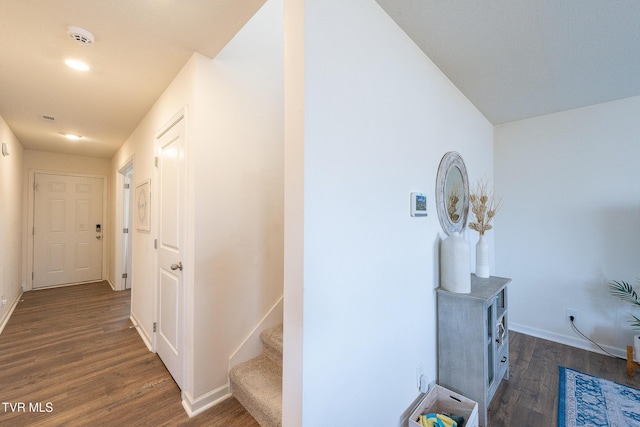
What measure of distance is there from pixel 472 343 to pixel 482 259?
0.78 metres

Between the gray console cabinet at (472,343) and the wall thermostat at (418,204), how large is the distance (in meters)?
0.62

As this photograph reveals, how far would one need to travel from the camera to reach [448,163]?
6.51ft

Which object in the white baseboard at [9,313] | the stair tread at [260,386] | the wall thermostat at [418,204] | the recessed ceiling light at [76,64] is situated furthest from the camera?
the white baseboard at [9,313]

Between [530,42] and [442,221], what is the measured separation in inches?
50.3

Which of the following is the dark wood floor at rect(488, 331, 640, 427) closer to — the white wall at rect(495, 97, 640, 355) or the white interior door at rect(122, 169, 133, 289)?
the white wall at rect(495, 97, 640, 355)

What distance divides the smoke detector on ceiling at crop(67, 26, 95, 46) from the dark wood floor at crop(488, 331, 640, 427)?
3.55m

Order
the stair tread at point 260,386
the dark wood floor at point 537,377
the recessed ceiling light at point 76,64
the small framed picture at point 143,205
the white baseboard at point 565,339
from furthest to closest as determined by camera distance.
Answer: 1. the small framed picture at point 143,205
2. the white baseboard at point 565,339
3. the recessed ceiling light at point 76,64
4. the dark wood floor at point 537,377
5. the stair tread at point 260,386

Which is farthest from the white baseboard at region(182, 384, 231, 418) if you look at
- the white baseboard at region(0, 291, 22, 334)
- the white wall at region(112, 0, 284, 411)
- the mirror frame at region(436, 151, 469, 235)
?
the white baseboard at region(0, 291, 22, 334)

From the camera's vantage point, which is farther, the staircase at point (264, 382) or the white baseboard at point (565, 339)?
the white baseboard at point (565, 339)

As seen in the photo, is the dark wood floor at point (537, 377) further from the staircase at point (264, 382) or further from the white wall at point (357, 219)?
the staircase at point (264, 382)

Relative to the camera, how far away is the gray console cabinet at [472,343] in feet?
5.27

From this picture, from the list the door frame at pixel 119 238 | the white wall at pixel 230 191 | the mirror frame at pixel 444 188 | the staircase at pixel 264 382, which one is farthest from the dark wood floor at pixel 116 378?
the mirror frame at pixel 444 188

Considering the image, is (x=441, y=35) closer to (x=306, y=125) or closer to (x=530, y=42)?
(x=530, y=42)

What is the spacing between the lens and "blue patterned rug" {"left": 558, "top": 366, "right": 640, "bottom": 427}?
163cm
